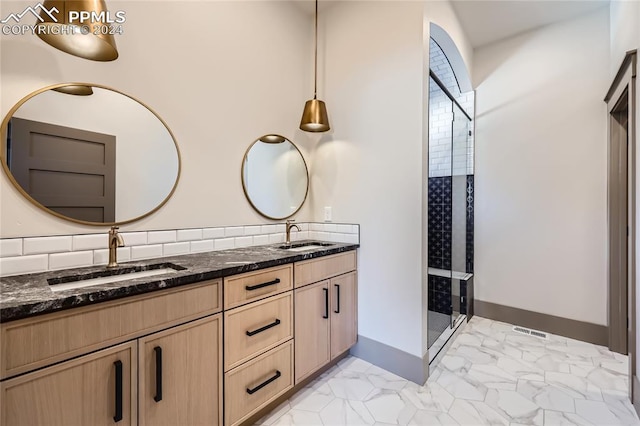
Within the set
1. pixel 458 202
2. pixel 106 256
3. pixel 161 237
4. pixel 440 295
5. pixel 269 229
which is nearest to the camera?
pixel 106 256

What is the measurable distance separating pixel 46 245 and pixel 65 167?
39 centimetres

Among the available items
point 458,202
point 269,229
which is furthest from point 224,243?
point 458,202

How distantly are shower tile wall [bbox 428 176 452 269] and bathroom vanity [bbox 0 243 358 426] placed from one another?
128 cm

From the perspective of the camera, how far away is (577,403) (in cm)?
185

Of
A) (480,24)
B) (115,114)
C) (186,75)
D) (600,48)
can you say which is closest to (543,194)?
(600,48)

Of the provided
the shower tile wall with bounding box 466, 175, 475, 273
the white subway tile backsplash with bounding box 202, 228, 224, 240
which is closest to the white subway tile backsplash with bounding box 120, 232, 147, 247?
the white subway tile backsplash with bounding box 202, 228, 224, 240

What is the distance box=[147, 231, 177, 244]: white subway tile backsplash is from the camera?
1719mm

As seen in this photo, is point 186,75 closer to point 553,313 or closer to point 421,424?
point 421,424

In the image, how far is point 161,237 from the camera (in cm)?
176

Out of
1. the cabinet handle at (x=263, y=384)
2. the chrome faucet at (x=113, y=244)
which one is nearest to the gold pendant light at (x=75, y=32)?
the chrome faucet at (x=113, y=244)

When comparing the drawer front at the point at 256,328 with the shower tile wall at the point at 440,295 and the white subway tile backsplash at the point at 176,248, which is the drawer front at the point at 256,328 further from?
the shower tile wall at the point at 440,295

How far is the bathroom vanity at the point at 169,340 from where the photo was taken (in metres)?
0.95

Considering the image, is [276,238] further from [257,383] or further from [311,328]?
[257,383]

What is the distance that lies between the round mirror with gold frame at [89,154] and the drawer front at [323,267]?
0.97 meters
